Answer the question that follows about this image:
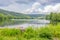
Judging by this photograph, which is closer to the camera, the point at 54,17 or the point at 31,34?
the point at 31,34

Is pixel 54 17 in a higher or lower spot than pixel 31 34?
higher

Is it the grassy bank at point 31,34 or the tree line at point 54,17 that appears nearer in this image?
the grassy bank at point 31,34

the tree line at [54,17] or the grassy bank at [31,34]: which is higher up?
the tree line at [54,17]

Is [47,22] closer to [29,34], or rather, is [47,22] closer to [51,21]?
[51,21]

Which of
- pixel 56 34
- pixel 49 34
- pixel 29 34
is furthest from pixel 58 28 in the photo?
pixel 29 34

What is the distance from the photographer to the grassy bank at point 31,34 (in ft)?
13.1

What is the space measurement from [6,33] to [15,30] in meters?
0.29

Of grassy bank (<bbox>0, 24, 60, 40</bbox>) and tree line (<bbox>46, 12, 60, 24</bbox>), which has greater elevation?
tree line (<bbox>46, 12, 60, 24</bbox>)

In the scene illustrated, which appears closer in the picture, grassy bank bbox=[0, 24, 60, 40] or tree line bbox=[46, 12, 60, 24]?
grassy bank bbox=[0, 24, 60, 40]

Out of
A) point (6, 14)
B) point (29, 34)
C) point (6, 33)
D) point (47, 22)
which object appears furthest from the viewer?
point (6, 14)

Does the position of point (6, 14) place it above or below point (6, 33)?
above

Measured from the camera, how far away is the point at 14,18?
20.6 feet

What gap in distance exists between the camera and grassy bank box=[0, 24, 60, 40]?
4.00 metres

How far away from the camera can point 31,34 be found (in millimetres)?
4156
